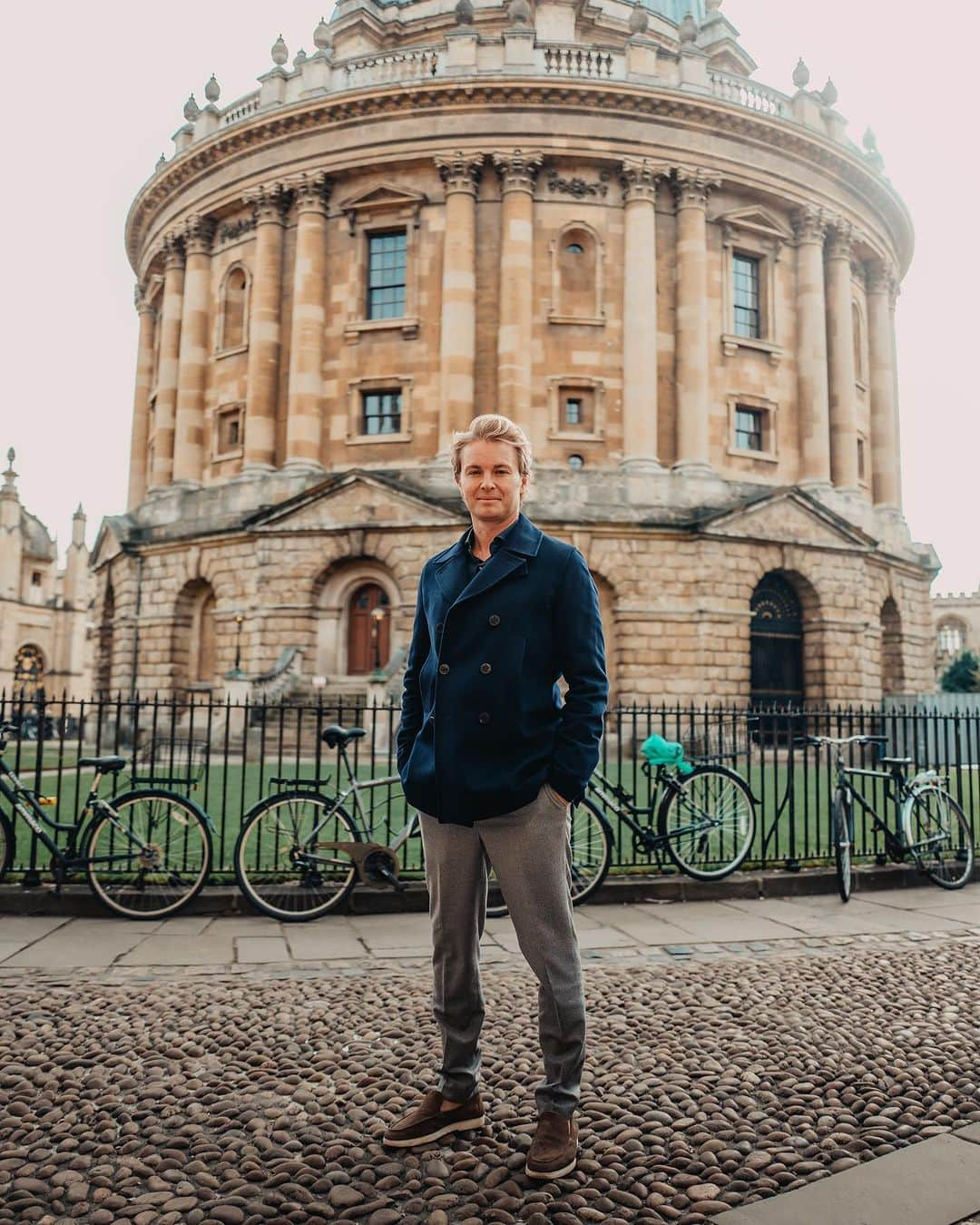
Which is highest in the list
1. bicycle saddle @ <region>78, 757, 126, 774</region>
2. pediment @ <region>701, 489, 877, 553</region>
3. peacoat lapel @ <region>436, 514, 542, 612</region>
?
pediment @ <region>701, 489, 877, 553</region>

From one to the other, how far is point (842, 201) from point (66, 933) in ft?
99.1

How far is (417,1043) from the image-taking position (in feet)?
14.3

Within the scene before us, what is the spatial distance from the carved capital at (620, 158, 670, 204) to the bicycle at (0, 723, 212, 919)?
23631 mm

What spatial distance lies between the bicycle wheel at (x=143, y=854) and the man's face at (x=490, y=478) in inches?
177

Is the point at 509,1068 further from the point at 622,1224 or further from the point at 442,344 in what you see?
the point at 442,344

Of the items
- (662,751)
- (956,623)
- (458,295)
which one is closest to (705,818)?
(662,751)

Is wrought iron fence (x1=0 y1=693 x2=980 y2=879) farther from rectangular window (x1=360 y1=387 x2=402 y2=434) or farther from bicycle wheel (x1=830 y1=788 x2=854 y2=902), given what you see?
rectangular window (x1=360 y1=387 x2=402 y2=434)

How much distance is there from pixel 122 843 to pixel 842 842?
5805 millimetres

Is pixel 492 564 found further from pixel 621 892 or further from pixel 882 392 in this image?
pixel 882 392

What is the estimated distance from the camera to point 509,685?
3273 millimetres

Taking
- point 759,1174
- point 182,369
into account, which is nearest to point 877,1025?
point 759,1174

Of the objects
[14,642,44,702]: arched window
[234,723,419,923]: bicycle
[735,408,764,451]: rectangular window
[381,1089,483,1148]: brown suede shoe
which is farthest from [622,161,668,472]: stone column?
[14,642,44,702]: arched window

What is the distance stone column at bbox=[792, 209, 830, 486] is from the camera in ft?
90.7

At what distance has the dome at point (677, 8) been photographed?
35.8 m
